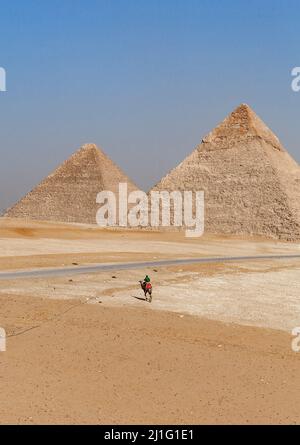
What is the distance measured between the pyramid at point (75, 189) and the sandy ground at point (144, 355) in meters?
78.8

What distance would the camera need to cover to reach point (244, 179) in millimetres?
94188

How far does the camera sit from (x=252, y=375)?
11.9 metres

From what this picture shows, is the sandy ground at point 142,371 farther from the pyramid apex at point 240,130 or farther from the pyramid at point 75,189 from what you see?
the pyramid apex at point 240,130

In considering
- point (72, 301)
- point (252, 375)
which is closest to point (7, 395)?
point (252, 375)

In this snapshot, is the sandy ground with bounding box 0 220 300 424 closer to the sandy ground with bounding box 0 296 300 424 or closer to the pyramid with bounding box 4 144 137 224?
the sandy ground with bounding box 0 296 300 424

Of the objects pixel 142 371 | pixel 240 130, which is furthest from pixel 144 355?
pixel 240 130

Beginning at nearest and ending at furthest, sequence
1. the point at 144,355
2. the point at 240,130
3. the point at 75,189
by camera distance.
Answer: the point at 144,355, the point at 240,130, the point at 75,189

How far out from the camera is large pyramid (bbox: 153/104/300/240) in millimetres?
85688

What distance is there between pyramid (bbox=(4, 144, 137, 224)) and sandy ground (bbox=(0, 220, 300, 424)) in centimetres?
7876

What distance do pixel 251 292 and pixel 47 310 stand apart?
30.1 feet

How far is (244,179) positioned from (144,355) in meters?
83.3

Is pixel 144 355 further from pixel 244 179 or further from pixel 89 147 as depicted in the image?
pixel 89 147

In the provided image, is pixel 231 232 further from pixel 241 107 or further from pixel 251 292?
pixel 251 292
